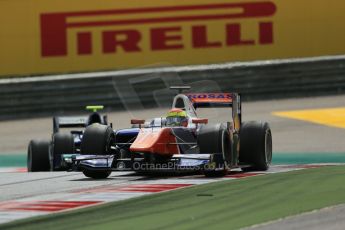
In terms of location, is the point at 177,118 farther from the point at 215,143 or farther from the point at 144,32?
the point at 144,32

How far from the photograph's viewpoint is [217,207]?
10.9 m

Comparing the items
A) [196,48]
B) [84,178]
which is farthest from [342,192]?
[196,48]

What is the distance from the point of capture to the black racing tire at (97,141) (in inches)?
585

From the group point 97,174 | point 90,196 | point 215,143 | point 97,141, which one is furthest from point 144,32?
point 90,196

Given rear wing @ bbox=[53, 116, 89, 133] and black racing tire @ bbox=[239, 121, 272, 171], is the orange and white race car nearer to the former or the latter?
black racing tire @ bbox=[239, 121, 272, 171]

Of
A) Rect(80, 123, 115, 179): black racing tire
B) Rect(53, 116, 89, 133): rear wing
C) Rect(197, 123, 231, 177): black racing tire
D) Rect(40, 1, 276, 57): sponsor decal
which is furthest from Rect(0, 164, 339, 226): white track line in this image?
Rect(40, 1, 276, 57): sponsor decal

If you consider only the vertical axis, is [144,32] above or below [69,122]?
above

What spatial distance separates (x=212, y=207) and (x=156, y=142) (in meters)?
3.67

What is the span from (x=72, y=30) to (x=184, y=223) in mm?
16310

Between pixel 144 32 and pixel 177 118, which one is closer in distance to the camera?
pixel 177 118

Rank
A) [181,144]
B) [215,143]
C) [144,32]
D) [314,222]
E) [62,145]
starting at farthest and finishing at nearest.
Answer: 1. [144,32]
2. [62,145]
3. [181,144]
4. [215,143]
5. [314,222]

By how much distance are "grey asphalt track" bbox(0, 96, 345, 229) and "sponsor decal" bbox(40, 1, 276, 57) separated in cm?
167

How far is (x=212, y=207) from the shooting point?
10898 mm

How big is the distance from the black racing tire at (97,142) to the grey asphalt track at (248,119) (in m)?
0.38
